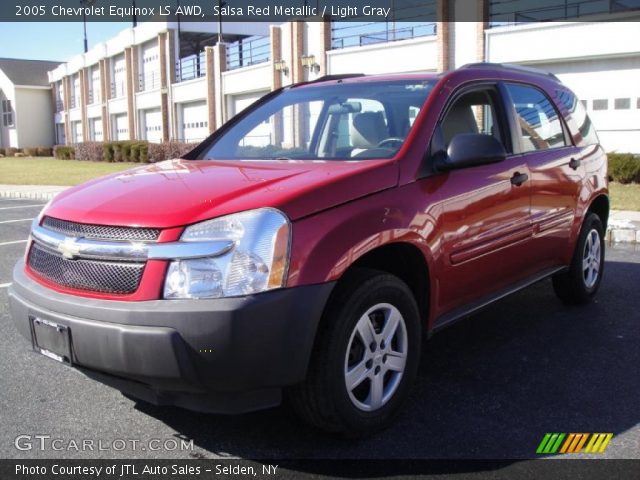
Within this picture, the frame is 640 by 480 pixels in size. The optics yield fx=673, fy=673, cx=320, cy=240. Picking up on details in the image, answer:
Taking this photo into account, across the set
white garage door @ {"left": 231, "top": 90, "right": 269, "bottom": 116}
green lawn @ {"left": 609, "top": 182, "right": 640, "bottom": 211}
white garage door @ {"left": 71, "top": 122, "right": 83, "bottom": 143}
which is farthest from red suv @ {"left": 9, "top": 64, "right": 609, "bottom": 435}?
white garage door @ {"left": 71, "top": 122, "right": 83, "bottom": 143}

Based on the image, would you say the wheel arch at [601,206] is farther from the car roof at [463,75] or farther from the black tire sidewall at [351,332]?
the black tire sidewall at [351,332]

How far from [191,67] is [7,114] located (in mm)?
34651

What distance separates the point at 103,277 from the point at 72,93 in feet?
210

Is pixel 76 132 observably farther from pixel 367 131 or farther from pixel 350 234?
pixel 350 234

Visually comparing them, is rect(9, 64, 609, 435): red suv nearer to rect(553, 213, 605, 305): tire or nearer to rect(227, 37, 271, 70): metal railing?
rect(553, 213, 605, 305): tire

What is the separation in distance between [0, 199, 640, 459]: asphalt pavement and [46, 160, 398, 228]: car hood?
1.11 meters

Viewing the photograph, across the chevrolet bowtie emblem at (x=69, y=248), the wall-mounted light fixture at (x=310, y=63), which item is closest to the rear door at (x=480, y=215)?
the chevrolet bowtie emblem at (x=69, y=248)

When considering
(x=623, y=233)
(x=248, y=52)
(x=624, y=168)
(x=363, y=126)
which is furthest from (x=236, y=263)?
(x=248, y=52)

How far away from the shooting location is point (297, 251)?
2.88 metres

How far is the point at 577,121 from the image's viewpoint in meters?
5.58

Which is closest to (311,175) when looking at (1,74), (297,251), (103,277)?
(297,251)

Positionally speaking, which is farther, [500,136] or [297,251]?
[500,136]

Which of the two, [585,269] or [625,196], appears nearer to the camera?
[585,269]

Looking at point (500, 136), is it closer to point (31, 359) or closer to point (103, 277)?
point (103, 277)
